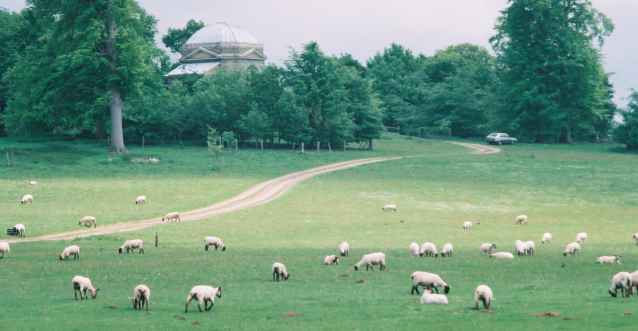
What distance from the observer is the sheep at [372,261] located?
33.9 meters

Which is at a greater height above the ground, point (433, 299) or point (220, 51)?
point (220, 51)

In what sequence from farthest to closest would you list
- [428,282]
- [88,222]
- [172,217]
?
1. [172,217]
2. [88,222]
3. [428,282]

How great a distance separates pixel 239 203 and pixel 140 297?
37206 mm

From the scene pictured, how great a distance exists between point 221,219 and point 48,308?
28485mm

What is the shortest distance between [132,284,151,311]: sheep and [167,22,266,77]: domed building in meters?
137

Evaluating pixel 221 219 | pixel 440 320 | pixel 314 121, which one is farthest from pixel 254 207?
pixel 314 121

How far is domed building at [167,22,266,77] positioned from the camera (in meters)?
163

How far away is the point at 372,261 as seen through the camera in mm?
33969

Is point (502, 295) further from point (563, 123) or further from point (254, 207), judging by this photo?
point (563, 123)

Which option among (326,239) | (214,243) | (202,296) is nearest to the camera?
(202,296)

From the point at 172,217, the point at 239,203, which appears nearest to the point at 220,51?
the point at 239,203

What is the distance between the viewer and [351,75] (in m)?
116

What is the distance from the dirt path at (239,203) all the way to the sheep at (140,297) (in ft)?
70.5

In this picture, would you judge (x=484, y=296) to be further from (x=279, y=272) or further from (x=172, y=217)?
(x=172, y=217)
